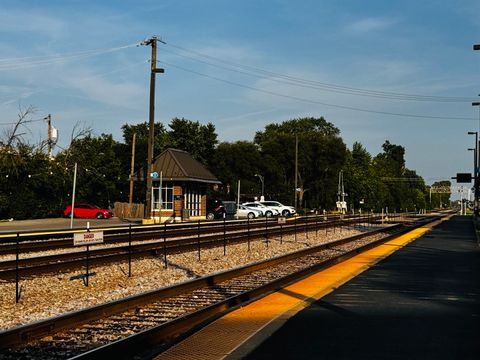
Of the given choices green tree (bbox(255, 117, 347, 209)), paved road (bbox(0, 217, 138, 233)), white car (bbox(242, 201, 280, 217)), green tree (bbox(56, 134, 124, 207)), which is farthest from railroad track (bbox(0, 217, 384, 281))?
green tree (bbox(255, 117, 347, 209))

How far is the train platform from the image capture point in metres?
7.03

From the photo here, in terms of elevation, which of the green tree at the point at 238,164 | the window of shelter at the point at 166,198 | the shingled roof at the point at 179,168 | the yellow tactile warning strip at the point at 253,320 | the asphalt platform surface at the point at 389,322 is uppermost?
the green tree at the point at 238,164

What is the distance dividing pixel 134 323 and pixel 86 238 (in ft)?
15.6

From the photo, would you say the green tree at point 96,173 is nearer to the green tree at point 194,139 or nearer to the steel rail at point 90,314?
the green tree at point 194,139

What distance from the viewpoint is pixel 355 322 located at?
877 cm

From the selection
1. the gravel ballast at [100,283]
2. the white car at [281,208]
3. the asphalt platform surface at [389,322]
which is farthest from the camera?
the white car at [281,208]

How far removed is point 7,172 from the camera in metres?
48.3

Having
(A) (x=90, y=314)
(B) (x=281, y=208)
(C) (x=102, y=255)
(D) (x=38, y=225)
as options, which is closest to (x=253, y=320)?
(A) (x=90, y=314)

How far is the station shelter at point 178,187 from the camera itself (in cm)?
5144

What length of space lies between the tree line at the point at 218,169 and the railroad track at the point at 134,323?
3939 centimetres

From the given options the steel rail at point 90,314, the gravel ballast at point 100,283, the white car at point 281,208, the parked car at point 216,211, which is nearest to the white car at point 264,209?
the white car at point 281,208

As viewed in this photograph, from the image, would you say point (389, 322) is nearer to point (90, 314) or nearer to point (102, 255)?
point (90, 314)

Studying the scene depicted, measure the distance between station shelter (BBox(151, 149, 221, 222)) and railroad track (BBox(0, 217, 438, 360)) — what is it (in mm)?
36581

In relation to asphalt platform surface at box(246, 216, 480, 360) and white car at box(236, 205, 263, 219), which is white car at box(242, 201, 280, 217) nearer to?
white car at box(236, 205, 263, 219)
